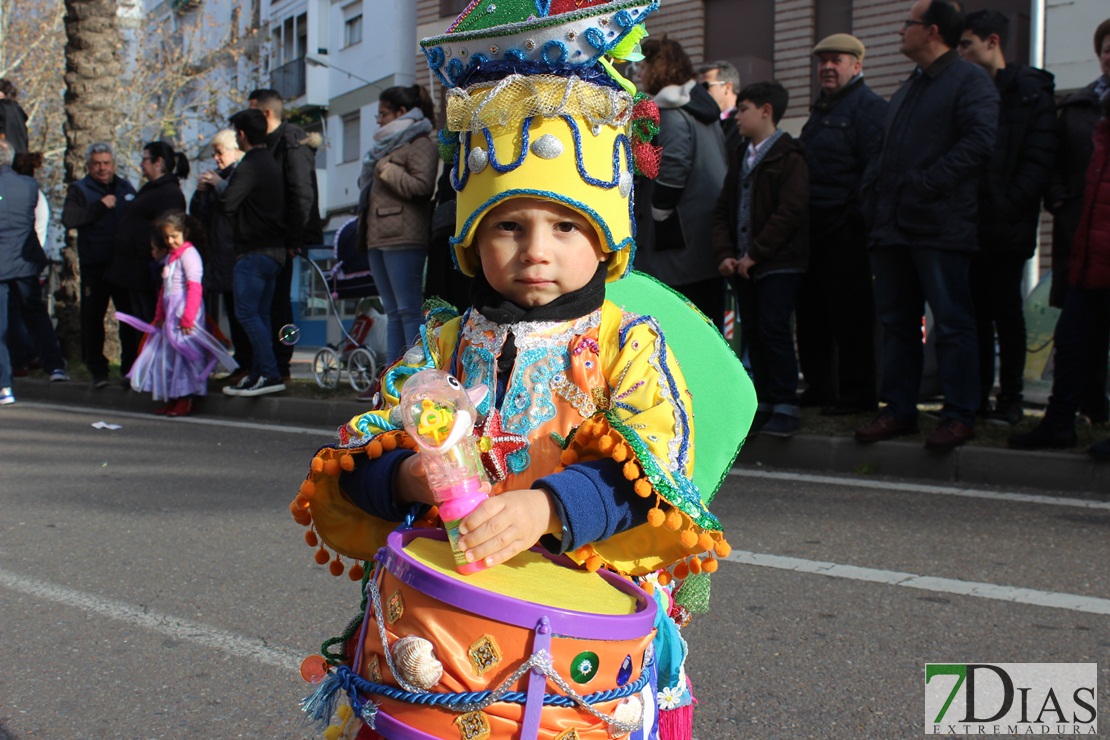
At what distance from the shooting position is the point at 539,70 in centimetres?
209

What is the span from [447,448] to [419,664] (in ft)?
1.04

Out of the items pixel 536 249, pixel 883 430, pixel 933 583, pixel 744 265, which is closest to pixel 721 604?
pixel 933 583

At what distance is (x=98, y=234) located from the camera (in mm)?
11242

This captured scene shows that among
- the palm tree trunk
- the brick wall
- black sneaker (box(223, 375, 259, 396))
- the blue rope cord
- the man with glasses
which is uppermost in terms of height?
the brick wall

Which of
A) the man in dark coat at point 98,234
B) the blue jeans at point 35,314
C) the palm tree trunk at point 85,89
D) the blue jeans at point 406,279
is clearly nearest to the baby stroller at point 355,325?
the blue jeans at point 406,279

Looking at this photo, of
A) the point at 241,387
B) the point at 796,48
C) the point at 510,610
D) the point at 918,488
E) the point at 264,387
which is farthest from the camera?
the point at 796,48

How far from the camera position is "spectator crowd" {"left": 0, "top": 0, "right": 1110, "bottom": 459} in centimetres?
620

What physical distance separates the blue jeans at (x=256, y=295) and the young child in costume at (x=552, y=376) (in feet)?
24.5

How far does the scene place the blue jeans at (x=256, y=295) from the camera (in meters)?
9.41

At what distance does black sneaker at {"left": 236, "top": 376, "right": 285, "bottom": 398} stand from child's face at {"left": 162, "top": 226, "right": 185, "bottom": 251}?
4.30 ft

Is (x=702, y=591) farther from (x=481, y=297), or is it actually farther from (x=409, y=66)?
(x=409, y=66)

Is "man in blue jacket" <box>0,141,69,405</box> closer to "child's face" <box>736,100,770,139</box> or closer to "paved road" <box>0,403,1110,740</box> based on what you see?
"paved road" <box>0,403,1110,740</box>

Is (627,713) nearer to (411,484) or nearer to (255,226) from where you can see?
(411,484)

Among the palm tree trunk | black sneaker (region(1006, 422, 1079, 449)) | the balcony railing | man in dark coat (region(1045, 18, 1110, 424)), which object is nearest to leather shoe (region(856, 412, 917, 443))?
black sneaker (region(1006, 422, 1079, 449))
